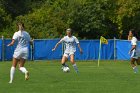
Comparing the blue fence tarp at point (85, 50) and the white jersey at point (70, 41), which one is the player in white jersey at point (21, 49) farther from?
the blue fence tarp at point (85, 50)

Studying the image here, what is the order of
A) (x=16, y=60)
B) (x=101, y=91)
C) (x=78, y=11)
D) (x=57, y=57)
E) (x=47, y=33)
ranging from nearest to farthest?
1. (x=101, y=91)
2. (x=16, y=60)
3. (x=57, y=57)
4. (x=47, y=33)
5. (x=78, y=11)

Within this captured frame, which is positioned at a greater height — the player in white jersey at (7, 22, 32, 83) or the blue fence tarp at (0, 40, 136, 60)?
the player in white jersey at (7, 22, 32, 83)

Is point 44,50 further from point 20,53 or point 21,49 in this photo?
point 20,53

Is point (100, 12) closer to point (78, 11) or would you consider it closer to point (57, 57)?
point (78, 11)

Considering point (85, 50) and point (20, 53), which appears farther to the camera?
point (85, 50)

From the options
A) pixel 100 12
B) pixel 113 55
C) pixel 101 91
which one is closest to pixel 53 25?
pixel 100 12

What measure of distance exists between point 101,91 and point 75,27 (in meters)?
41.7

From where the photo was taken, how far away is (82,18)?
5625 centimetres

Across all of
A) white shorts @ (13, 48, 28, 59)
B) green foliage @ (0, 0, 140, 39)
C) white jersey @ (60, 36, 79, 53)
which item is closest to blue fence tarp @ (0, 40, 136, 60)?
green foliage @ (0, 0, 140, 39)

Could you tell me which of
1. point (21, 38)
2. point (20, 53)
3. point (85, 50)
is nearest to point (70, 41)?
point (21, 38)

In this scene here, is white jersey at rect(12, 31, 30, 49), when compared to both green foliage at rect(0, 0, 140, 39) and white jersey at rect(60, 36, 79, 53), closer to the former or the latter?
white jersey at rect(60, 36, 79, 53)

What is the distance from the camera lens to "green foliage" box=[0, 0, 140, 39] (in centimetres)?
5441

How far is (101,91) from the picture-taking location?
581 inches

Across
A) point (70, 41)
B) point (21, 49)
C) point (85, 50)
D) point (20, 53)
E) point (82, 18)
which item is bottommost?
point (85, 50)
